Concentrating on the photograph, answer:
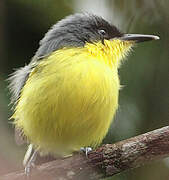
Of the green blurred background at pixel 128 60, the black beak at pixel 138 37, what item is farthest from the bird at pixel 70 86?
the green blurred background at pixel 128 60

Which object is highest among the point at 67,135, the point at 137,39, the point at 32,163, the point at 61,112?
the point at 137,39

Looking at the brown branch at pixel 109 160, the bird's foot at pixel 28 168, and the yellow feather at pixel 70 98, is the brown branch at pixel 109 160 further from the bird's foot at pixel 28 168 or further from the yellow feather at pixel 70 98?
the yellow feather at pixel 70 98

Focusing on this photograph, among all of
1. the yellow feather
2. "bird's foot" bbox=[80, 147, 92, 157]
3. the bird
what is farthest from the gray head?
"bird's foot" bbox=[80, 147, 92, 157]

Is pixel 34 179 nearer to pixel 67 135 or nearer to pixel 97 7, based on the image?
pixel 67 135

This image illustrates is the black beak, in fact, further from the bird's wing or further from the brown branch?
the brown branch

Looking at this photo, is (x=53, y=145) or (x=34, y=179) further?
(x=53, y=145)

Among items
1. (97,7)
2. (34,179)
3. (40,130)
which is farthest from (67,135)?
(97,7)

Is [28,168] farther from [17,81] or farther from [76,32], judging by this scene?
[76,32]
